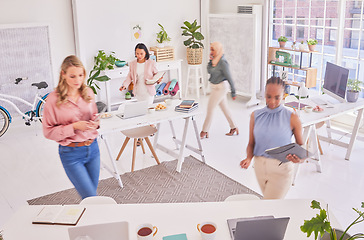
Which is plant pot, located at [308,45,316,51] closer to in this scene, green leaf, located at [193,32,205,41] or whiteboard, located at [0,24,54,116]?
green leaf, located at [193,32,205,41]

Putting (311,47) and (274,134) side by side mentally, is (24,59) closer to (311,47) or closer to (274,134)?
(311,47)

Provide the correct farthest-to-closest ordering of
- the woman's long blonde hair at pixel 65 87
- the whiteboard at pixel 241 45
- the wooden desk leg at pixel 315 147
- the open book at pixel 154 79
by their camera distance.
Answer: the whiteboard at pixel 241 45
the open book at pixel 154 79
the wooden desk leg at pixel 315 147
the woman's long blonde hair at pixel 65 87

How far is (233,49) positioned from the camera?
8.20 meters

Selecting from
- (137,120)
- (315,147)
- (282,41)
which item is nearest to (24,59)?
(137,120)

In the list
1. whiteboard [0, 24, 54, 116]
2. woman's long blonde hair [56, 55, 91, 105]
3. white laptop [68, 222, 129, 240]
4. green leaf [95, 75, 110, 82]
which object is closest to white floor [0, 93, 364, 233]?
whiteboard [0, 24, 54, 116]

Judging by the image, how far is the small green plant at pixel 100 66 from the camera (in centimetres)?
730

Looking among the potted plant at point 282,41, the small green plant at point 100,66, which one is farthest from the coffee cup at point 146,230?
the potted plant at point 282,41

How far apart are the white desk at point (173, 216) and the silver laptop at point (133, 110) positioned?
2.07 m

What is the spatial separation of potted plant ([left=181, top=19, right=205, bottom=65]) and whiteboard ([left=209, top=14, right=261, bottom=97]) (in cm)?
42

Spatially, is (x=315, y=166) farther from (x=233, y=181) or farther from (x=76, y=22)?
(x=76, y=22)

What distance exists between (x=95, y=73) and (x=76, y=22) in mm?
922

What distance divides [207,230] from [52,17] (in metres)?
5.77

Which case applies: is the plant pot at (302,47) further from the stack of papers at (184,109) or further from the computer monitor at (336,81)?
the stack of papers at (184,109)

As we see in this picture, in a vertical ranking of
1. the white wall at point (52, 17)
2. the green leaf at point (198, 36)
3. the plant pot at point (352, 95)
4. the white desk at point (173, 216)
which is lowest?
the white desk at point (173, 216)
